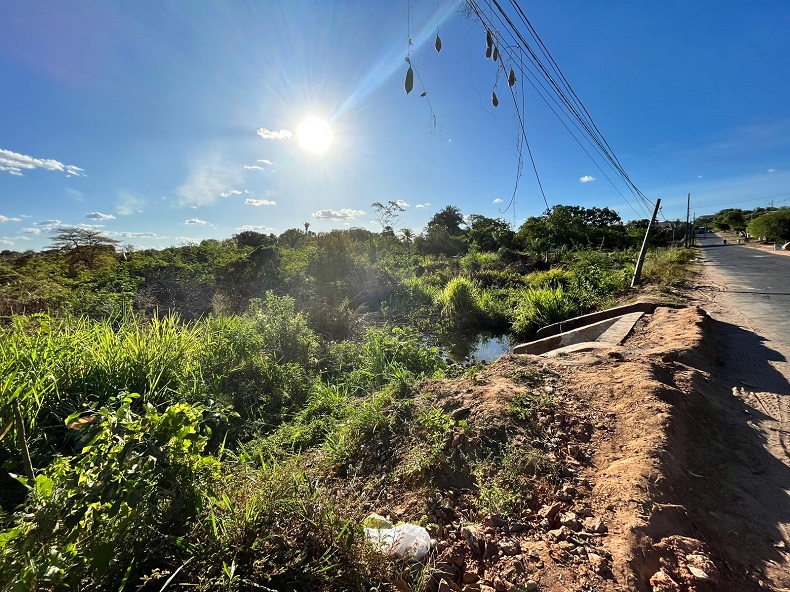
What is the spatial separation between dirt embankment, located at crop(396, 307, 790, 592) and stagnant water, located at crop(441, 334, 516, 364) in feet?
15.2

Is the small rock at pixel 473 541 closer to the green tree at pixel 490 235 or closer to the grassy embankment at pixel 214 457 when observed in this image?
the grassy embankment at pixel 214 457

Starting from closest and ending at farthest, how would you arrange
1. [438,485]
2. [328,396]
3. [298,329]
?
[438,485]
[328,396]
[298,329]

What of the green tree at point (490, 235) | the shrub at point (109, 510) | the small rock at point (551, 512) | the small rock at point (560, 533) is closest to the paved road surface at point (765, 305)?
the small rock at point (551, 512)

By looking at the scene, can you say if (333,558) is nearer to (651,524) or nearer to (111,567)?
(111,567)

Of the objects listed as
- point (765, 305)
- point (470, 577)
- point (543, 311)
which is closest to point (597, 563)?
point (470, 577)

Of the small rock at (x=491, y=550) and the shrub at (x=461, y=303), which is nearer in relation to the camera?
the small rock at (x=491, y=550)

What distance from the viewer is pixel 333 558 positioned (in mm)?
1620

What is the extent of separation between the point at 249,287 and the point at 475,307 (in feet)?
24.2

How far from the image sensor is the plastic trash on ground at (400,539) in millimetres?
1811

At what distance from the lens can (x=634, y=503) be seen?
6.46 ft

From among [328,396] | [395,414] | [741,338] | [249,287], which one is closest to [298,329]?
[328,396]

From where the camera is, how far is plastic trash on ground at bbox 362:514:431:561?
181 centimetres

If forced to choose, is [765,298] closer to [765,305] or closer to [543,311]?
[765,305]

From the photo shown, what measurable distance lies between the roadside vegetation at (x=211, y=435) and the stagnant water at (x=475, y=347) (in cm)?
43
